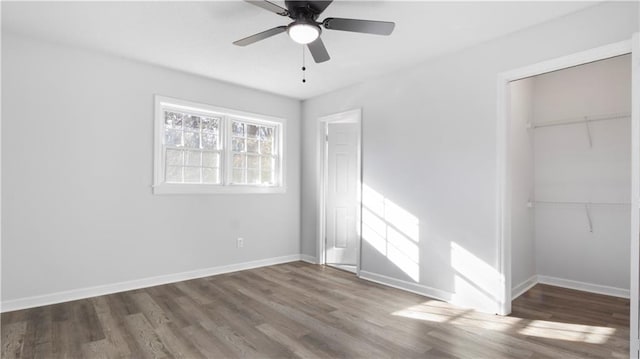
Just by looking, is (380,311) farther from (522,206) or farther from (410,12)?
(410,12)

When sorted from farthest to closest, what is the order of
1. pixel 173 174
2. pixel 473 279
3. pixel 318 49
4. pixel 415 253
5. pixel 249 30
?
pixel 173 174, pixel 415 253, pixel 473 279, pixel 249 30, pixel 318 49

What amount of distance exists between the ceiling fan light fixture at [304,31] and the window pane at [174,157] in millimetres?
2615

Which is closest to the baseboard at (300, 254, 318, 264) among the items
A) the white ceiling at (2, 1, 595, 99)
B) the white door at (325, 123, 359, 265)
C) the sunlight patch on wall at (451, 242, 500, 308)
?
the white door at (325, 123, 359, 265)

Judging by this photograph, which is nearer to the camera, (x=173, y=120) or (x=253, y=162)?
(x=173, y=120)

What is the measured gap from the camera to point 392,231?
4215 mm

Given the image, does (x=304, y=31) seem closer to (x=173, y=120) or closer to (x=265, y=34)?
(x=265, y=34)

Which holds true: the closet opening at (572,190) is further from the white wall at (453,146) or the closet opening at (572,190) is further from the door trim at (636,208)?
the door trim at (636,208)

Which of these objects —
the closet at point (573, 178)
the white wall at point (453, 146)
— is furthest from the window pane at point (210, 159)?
the closet at point (573, 178)

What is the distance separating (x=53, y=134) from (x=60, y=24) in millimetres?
1104

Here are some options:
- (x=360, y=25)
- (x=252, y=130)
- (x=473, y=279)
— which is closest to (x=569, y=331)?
(x=473, y=279)

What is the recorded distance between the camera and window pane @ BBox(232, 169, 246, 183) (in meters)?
4.92

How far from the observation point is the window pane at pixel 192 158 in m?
4.43

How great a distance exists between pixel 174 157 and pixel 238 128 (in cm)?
106

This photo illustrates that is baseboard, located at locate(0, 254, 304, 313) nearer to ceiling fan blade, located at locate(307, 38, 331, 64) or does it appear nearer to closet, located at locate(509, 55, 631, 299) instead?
ceiling fan blade, located at locate(307, 38, 331, 64)
